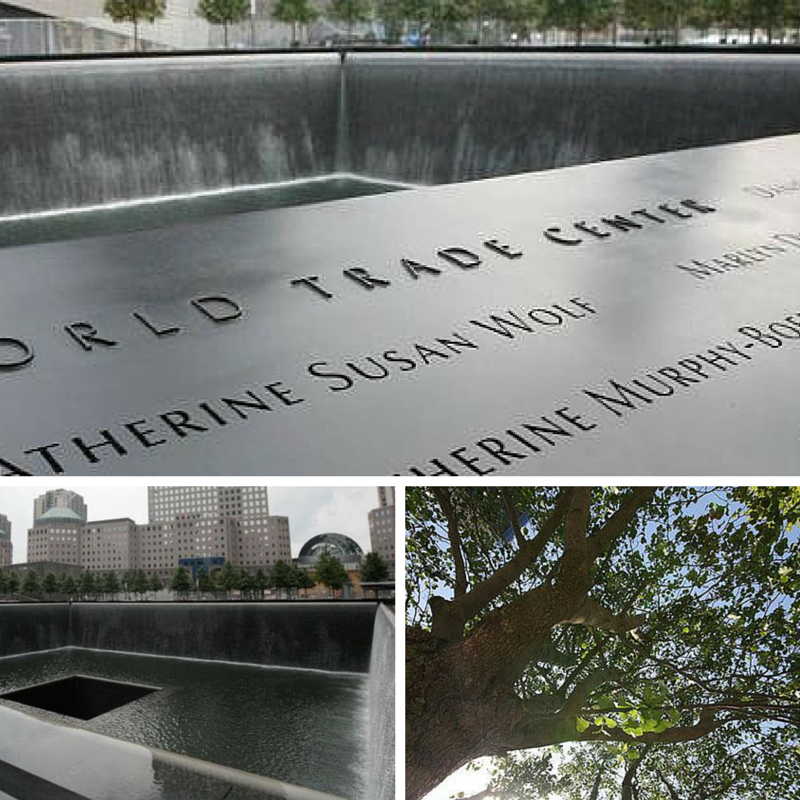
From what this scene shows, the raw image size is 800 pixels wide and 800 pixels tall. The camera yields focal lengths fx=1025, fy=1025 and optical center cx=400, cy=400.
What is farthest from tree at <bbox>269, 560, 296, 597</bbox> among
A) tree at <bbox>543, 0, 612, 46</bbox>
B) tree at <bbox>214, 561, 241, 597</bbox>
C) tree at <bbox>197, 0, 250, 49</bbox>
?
tree at <bbox>543, 0, 612, 46</bbox>

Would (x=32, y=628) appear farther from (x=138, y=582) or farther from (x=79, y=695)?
(x=138, y=582)

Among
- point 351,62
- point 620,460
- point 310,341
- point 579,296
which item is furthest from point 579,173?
point 351,62

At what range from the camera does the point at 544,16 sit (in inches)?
861

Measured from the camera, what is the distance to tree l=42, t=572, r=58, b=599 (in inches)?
264

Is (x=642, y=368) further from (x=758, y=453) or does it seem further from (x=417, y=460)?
(x=417, y=460)

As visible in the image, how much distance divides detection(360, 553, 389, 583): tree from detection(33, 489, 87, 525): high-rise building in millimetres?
1006

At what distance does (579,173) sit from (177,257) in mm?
2178

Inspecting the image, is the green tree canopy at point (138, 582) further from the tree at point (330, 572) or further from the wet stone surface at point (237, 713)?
the tree at point (330, 572)

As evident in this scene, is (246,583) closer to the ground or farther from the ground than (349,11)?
closer to the ground

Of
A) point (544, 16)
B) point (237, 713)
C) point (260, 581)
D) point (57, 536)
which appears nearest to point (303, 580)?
point (260, 581)

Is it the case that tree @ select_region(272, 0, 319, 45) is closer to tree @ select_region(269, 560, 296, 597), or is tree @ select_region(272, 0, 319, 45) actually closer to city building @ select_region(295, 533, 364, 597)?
tree @ select_region(269, 560, 296, 597)

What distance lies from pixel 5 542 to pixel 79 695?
5.66m

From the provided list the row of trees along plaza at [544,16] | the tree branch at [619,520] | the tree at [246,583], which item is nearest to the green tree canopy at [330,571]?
the tree at [246,583]

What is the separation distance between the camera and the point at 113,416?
2244 millimetres
